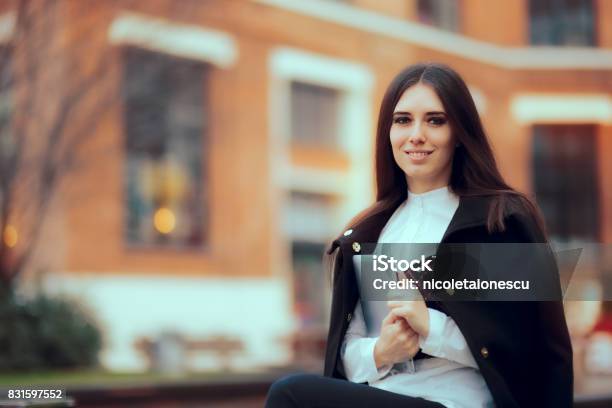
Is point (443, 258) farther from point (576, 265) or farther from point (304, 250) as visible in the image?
point (304, 250)

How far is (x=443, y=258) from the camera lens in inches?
110

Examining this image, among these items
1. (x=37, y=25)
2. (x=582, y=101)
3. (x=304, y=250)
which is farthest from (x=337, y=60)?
(x=37, y=25)

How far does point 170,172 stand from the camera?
21.0 m

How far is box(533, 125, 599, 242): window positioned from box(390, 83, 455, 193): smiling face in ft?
86.3

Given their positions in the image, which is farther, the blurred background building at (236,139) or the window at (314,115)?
the window at (314,115)

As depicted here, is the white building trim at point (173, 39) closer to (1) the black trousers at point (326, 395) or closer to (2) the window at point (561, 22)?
(2) the window at point (561, 22)

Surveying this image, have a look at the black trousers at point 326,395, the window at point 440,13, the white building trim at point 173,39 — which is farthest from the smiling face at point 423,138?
the window at point 440,13

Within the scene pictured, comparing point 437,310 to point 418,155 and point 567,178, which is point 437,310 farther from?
point 567,178

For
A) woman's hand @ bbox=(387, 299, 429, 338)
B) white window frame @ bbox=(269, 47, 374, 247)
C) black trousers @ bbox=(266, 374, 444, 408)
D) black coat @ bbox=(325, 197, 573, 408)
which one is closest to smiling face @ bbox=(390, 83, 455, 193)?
black coat @ bbox=(325, 197, 573, 408)

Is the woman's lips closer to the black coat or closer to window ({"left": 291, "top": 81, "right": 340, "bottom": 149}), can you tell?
the black coat

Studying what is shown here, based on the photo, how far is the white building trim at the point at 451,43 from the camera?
24.3 meters

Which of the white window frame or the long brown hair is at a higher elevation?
the white window frame

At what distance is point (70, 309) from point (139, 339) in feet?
16.9

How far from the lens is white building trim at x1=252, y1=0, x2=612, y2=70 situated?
24.3 m
